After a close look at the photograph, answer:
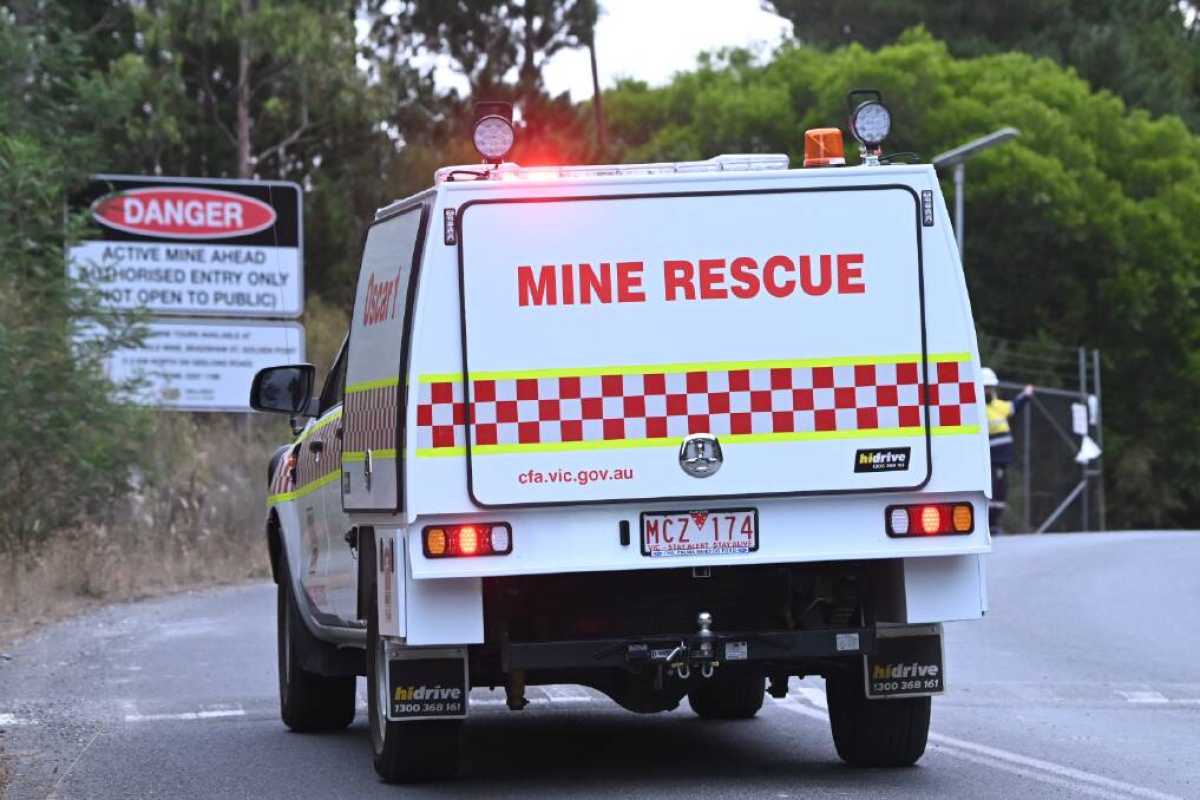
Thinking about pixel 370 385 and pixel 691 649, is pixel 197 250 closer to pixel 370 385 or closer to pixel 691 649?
pixel 370 385

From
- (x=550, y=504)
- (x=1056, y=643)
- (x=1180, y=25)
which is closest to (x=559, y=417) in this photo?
(x=550, y=504)

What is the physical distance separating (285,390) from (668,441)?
311 centimetres

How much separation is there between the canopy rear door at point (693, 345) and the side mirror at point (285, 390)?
8.83ft

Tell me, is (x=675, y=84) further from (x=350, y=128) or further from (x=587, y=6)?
(x=350, y=128)

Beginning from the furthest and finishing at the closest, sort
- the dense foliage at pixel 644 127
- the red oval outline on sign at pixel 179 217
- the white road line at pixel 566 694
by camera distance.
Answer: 1. the red oval outline on sign at pixel 179 217
2. the dense foliage at pixel 644 127
3. the white road line at pixel 566 694

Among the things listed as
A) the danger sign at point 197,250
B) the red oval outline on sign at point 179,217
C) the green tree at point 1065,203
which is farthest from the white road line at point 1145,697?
the green tree at point 1065,203

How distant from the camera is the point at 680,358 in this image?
343 inches

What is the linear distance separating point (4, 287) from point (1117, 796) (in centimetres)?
1553

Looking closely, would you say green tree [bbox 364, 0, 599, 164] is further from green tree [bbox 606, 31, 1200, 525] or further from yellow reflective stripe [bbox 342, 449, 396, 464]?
yellow reflective stripe [bbox 342, 449, 396, 464]

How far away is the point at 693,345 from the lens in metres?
8.73

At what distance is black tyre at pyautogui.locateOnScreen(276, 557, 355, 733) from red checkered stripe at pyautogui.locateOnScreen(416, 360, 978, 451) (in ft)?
9.88

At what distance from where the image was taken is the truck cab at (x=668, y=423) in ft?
28.3

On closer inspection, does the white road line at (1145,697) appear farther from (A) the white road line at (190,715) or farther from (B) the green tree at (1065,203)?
(B) the green tree at (1065,203)

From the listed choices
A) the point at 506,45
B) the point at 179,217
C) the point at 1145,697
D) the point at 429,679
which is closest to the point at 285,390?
the point at 429,679
